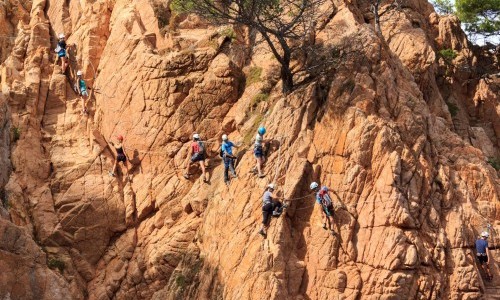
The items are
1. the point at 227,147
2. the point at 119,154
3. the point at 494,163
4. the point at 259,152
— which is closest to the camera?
the point at 259,152

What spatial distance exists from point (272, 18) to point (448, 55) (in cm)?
1256

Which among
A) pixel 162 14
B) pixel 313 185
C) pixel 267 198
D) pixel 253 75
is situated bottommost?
pixel 267 198

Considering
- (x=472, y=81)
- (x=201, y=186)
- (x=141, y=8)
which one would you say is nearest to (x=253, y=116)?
(x=201, y=186)

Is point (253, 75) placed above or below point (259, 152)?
above

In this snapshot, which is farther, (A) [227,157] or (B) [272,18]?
(B) [272,18]

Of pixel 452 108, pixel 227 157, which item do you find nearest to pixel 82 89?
pixel 227 157

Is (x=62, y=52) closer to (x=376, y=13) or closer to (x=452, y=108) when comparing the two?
(x=376, y=13)

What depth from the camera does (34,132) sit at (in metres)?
31.1

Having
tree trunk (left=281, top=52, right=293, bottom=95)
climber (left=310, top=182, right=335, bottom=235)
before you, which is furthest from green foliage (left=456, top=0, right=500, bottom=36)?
climber (left=310, top=182, right=335, bottom=235)

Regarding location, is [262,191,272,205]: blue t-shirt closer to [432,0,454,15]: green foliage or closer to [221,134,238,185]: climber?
[221,134,238,185]: climber

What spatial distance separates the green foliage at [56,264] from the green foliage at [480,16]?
991 inches

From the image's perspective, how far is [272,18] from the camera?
2902 cm

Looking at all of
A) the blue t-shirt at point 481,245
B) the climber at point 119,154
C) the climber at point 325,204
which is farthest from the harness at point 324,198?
the climber at point 119,154

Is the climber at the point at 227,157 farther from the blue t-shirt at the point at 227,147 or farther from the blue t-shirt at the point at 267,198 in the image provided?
the blue t-shirt at the point at 267,198
